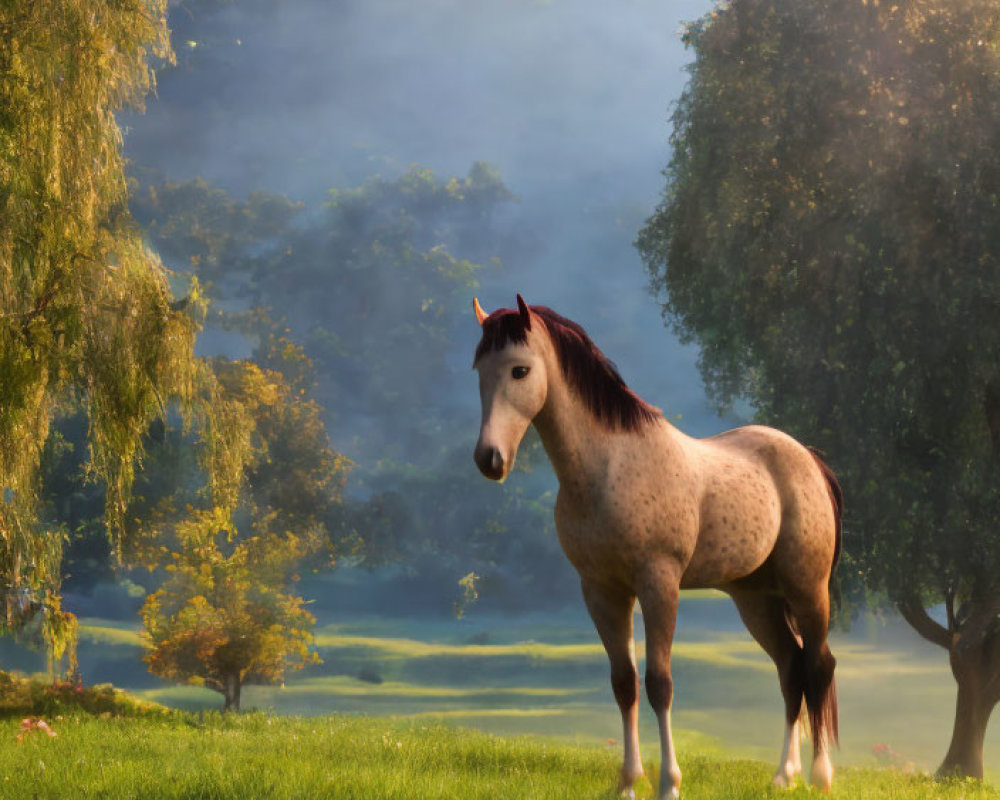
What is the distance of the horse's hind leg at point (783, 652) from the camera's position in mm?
7320

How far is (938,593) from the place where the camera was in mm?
14633

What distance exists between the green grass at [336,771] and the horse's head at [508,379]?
234cm

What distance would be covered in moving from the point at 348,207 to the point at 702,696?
37.1 meters

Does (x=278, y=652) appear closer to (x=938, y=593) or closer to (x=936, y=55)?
(x=938, y=593)

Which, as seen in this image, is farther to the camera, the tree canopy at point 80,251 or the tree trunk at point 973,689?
the tree trunk at point 973,689

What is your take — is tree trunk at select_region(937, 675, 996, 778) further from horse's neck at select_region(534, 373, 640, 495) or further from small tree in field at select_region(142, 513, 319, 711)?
small tree in field at select_region(142, 513, 319, 711)

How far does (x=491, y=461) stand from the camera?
5.63 meters

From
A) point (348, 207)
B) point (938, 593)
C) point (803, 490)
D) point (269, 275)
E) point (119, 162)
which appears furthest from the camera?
point (348, 207)

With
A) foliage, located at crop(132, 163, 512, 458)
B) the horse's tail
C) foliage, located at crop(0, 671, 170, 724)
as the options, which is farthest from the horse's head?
foliage, located at crop(132, 163, 512, 458)

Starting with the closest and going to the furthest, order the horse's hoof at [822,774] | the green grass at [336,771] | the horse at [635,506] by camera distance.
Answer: the horse at [635,506] → the green grass at [336,771] → the horse's hoof at [822,774]

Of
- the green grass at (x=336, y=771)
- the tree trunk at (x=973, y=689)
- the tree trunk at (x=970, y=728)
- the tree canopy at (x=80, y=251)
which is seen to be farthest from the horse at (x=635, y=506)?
the tree trunk at (x=970, y=728)

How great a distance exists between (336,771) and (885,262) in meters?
9.63

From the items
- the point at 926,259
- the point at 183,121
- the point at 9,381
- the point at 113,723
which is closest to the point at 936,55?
the point at 926,259

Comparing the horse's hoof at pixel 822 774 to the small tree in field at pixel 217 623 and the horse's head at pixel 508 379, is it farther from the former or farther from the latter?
the small tree in field at pixel 217 623
